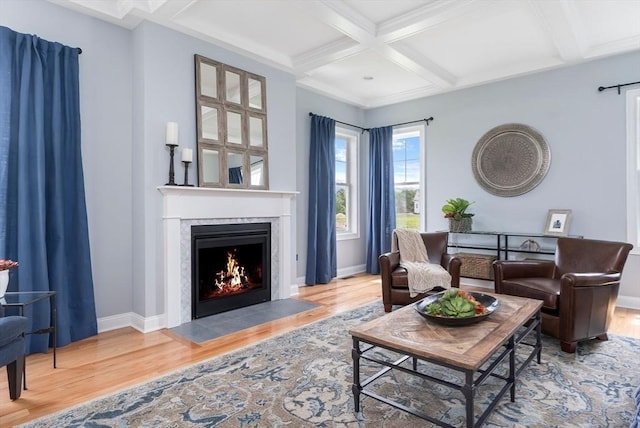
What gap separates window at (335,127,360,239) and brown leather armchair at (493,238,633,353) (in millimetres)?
2907

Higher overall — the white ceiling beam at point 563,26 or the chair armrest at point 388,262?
the white ceiling beam at point 563,26

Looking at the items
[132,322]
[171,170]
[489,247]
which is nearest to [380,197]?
[489,247]

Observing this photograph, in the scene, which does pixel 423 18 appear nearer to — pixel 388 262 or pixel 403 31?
pixel 403 31

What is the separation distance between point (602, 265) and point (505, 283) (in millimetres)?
811

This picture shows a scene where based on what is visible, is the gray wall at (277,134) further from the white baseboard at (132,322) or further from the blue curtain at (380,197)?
the blue curtain at (380,197)

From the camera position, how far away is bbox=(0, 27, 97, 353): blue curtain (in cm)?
272

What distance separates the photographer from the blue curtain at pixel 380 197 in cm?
578

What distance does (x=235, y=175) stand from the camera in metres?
3.89

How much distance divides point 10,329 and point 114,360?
85 cm

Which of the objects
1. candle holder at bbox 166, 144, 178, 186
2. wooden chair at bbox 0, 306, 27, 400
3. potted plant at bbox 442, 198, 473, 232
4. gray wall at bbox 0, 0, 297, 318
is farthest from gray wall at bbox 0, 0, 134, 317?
potted plant at bbox 442, 198, 473, 232

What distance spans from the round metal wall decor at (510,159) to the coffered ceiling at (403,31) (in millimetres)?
756

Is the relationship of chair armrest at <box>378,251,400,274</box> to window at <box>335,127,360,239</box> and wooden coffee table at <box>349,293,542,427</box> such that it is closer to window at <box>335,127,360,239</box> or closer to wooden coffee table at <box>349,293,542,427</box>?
wooden coffee table at <box>349,293,542,427</box>

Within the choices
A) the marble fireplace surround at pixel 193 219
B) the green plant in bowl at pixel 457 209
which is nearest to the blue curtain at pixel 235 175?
the marble fireplace surround at pixel 193 219

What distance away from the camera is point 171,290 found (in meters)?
3.34
